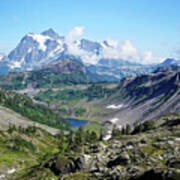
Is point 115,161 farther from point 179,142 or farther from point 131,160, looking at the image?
point 179,142

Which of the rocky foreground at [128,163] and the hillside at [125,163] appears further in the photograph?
the hillside at [125,163]

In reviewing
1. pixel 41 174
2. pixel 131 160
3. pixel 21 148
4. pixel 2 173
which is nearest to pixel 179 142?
pixel 131 160

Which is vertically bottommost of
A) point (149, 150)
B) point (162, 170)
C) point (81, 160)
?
point (81, 160)

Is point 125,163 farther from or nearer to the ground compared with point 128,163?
nearer to the ground

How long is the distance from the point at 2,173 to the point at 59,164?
62.8 m

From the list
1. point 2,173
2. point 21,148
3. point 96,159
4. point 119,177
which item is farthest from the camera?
point 21,148

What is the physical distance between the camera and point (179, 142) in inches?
3214

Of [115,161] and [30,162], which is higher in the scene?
[115,161]

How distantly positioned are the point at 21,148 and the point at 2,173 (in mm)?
48637

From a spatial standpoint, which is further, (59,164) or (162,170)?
(59,164)

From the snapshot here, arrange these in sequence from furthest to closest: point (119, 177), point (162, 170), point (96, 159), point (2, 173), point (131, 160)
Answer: point (2, 173), point (96, 159), point (131, 160), point (119, 177), point (162, 170)

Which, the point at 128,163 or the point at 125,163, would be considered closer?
the point at 128,163

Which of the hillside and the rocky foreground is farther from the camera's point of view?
the hillside

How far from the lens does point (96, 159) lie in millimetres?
87375
